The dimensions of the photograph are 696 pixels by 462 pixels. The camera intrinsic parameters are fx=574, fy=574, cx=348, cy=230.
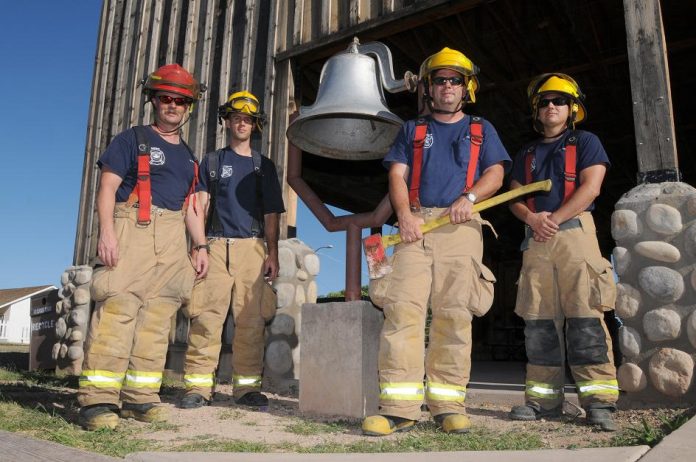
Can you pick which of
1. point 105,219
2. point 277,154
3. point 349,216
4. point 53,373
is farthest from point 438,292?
point 53,373

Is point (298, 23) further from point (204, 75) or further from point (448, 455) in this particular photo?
point (448, 455)

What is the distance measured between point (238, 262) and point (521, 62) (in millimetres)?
6380

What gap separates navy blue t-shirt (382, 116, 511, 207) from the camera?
3.60 m

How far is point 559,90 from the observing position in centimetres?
397

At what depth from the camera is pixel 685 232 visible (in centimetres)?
390

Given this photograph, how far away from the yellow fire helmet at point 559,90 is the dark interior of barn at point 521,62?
1.97 metres

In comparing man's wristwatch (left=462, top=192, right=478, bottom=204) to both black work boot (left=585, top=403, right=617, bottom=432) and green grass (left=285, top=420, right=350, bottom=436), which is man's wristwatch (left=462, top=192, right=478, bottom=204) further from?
green grass (left=285, top=420, right=350, bottom=436)

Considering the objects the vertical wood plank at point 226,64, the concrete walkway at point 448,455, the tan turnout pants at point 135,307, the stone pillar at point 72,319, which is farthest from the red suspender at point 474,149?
the stone pillar at point 72,319

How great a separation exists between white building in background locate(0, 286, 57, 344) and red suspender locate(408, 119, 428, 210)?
146ft

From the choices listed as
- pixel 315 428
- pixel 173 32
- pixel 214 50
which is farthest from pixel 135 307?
pixel 173 32

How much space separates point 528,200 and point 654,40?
1712 millimetres

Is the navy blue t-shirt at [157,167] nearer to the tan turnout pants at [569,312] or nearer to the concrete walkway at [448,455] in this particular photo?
the concrete walkway at [448,455]

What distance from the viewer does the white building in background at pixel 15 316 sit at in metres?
42.0

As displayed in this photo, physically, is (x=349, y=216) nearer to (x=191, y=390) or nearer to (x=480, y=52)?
(x=191, y=390)
